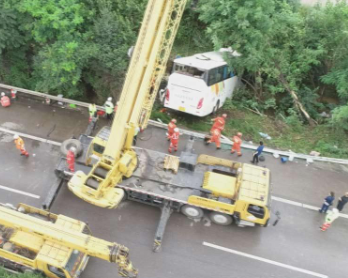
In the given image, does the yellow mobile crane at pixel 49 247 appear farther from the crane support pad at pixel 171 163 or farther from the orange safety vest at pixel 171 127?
the orange safety vest at pixel 171 127

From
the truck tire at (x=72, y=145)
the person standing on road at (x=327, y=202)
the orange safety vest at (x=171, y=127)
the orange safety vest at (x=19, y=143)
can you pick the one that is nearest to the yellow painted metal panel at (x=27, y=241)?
the truck tire at (x=72, y=145)

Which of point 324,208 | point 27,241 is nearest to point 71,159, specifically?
point 27,241

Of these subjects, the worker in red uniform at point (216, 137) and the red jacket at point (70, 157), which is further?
the worker in red uniform at point (216, 137)

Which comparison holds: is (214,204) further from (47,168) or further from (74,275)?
(47,168)

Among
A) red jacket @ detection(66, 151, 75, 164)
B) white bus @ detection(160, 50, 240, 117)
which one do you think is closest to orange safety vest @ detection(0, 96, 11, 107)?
red jacket @ detection(66, 151, 75, 164)

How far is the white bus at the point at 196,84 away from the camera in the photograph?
1487 cm

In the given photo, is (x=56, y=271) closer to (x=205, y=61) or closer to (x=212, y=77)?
(x=212, y=77)

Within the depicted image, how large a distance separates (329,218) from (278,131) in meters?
5.68

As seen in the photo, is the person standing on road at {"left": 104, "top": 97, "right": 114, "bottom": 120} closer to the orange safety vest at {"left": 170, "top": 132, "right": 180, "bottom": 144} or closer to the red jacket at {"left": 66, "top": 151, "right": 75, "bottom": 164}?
the orange safety vest at {"left": 170, "top": 132, "right": 180, "bottom": 144}

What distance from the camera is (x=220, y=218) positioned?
11672mm

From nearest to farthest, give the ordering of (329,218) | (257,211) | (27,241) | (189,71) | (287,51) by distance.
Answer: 1. (27,241)
2. (257,211)
3. (329,218)
4. (189,71)
5. (287,51)

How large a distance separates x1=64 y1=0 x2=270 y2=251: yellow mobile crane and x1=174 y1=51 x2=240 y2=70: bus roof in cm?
280

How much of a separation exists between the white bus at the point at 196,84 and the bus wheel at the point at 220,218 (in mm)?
5341

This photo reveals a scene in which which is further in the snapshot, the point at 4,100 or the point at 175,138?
the point at 4,100
